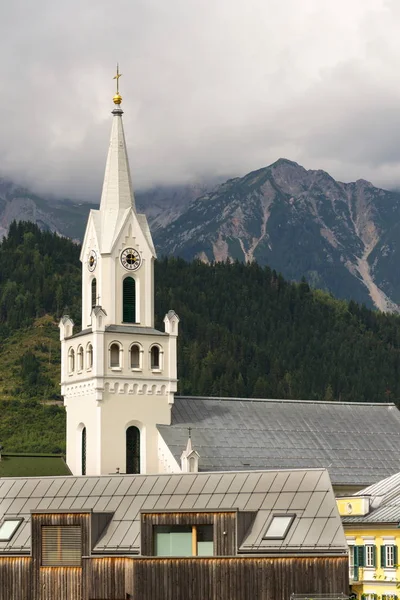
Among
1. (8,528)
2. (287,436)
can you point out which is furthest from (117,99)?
(8,528)

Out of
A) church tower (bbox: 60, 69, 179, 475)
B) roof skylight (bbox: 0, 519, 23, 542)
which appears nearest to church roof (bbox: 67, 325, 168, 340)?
church tower (bbox: 60, 69, 179, 475)

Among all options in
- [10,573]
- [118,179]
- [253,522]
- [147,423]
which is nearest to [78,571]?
[10,573]

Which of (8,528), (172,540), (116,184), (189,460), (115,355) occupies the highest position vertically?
(116,184)

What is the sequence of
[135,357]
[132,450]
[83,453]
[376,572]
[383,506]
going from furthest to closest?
[135,357] → [83,453] → [132,450] → [383,506] → [376,572]

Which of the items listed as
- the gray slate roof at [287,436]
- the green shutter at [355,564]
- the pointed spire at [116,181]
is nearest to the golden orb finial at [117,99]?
the pointed spire at [116,181]

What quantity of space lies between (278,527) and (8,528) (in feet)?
40.8

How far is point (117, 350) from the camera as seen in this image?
102m

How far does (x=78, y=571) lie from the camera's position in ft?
216

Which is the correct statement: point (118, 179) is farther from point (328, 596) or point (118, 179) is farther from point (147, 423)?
point (328, 596)

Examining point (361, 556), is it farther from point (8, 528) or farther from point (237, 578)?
point (8, 528)

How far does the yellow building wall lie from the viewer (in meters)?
76.8

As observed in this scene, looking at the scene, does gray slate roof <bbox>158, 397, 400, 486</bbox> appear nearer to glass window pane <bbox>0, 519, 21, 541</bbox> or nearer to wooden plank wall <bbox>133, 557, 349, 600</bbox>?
glass window pane <bbox>0, 519, 21, 541</bbox>

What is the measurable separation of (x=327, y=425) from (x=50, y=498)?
40.5 meters

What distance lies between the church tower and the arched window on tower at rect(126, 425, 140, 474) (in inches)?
2.4
